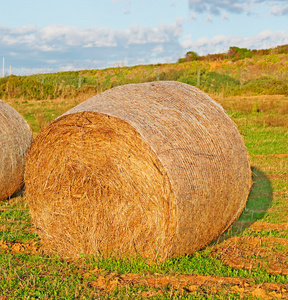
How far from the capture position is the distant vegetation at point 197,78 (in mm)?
28031

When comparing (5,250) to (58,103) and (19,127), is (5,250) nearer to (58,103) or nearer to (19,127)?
(19,127)

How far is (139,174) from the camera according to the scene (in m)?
5.40

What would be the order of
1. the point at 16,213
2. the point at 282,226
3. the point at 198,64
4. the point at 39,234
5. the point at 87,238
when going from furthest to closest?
1. the point at 198,64
2. the point at 16,213
3. the point at 282,226
4. the point at 39,234
5. the point at 87,238

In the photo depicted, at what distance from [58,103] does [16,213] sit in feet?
57.5

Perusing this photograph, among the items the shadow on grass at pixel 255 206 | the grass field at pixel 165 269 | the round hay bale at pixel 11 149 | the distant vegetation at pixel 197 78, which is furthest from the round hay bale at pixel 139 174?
the distant vegetation at pixel 197 78

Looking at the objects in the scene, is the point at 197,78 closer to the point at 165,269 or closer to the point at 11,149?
the point at 11,149

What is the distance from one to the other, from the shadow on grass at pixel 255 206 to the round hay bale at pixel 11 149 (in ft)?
15.1

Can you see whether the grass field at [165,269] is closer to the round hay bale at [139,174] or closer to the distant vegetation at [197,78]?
the round hay bale at [139,174]

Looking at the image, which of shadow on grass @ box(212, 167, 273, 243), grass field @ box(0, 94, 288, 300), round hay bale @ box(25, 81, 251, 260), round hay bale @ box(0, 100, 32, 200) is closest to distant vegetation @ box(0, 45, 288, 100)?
shadow on grass @ box(212, 167, 273, 243)

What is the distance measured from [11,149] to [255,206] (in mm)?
5092

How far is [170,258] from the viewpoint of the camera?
5379 millimetres

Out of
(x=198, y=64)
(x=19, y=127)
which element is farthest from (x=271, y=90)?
(x=19, y=127)

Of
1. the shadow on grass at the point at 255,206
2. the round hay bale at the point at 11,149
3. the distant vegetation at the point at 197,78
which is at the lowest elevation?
the shadow on grass at the point at 255,206

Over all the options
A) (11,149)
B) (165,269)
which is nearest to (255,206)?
(165,269)
